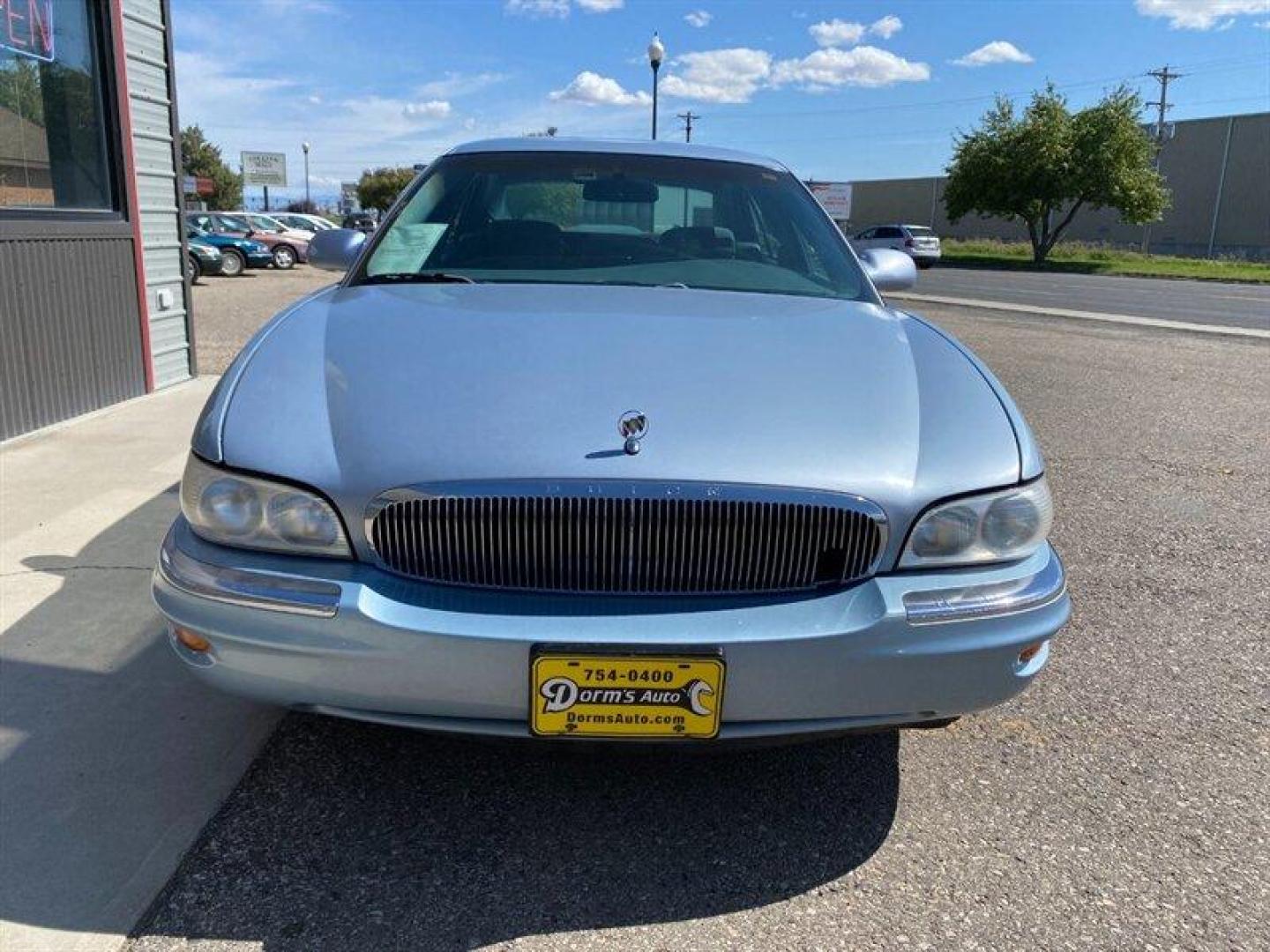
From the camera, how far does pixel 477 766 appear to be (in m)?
2.51

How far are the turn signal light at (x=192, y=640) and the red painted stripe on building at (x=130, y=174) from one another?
5.41 meters

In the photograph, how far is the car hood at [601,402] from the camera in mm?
1981

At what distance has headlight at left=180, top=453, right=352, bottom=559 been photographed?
6.50ft

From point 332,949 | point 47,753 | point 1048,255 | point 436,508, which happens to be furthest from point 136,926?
point 1048,255

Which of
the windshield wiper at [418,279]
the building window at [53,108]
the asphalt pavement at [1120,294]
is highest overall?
the building window at [53,108]

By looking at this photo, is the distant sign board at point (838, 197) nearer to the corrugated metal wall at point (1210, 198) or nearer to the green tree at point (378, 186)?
the corrugated metal wall at point (1210, 198)

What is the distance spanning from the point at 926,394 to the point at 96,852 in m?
2.15

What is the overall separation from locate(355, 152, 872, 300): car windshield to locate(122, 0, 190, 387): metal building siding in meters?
4.26

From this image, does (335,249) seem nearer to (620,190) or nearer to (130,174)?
(620,190)

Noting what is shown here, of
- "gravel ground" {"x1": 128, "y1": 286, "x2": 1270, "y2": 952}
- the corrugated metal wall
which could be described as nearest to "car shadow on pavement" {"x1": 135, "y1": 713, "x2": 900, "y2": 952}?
"gravel ground" {"x1": 128, "y1": 286, "x2": 1270, "y2": 952}

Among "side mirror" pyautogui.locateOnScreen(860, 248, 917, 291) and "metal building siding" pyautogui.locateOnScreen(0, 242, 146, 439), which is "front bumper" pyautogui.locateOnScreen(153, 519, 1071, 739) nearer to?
"side mirror" pyautogui.locateOnScreen(860, 248, 917, 291)

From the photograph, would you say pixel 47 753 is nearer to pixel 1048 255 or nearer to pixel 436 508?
pixel 436 508

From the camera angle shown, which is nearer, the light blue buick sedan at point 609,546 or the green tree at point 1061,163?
the light blue buick sedan at point 609,546

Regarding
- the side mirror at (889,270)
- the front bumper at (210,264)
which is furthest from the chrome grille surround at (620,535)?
the front bumper at (210,264)
